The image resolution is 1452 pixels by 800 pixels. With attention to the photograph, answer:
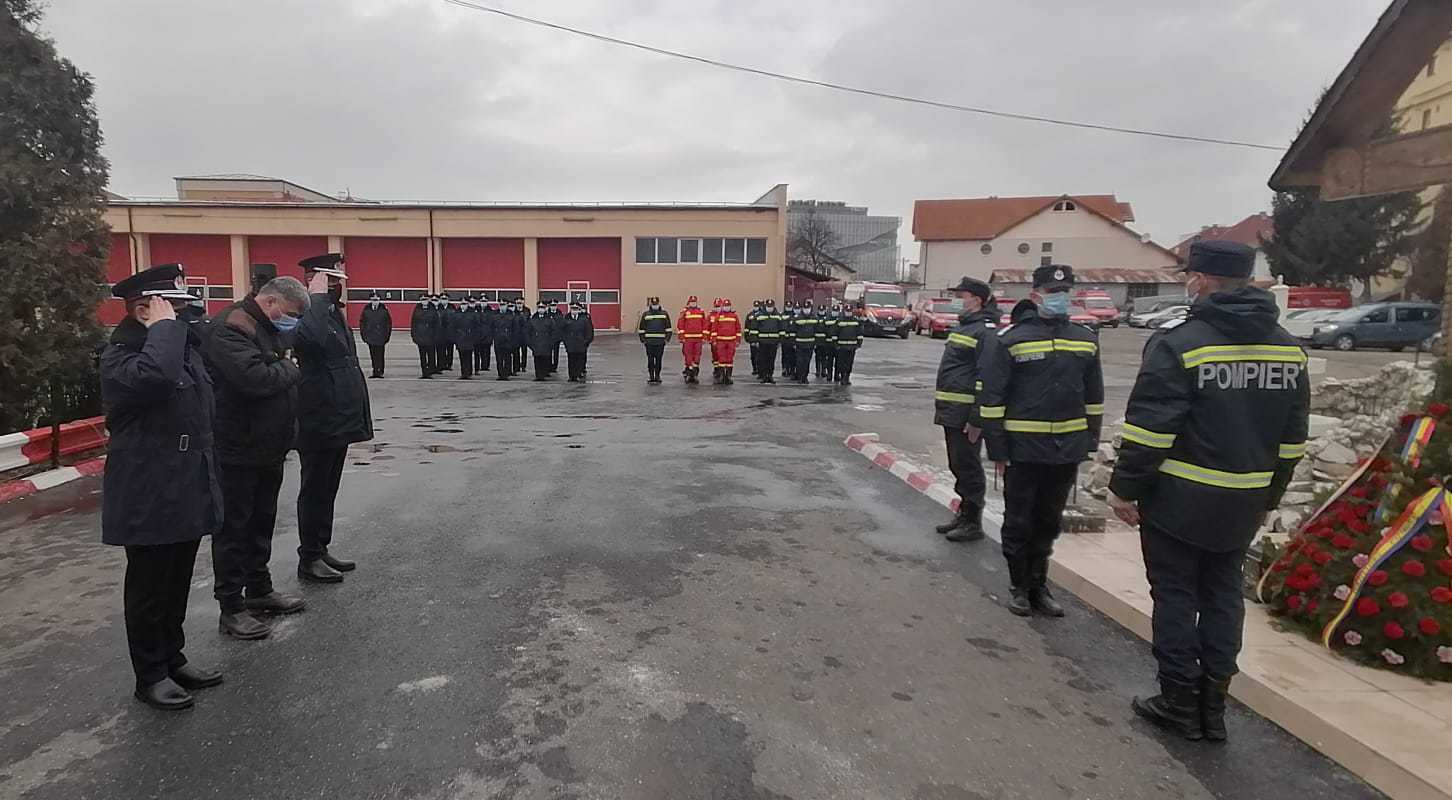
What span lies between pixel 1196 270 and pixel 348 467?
814 cm

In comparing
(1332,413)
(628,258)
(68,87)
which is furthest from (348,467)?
(628,258)

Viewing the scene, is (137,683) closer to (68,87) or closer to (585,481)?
(585,481)

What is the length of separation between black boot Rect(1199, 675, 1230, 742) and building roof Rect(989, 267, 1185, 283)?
58.1 metres

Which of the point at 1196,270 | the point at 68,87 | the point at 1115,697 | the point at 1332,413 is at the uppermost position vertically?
the point at 68,87

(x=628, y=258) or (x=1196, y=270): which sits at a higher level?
(x=628, y=258)

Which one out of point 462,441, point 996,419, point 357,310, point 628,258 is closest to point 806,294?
point 628,258

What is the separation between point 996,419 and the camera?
4.98 metres

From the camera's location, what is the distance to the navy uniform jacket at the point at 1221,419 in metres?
3.45

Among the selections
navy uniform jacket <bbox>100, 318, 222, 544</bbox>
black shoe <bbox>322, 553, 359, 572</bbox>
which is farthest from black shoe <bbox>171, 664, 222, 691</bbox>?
black shoe <bbox>322, 553, 359, 572</bbox>

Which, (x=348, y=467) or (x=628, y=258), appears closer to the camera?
(x=348, y=467)

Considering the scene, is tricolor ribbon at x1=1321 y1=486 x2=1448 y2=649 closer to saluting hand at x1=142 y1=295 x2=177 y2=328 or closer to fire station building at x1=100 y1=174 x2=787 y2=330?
saluting hand at x1=142 y1=295 x2=177 y2=328

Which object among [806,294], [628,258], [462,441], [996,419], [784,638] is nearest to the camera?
[784,638]

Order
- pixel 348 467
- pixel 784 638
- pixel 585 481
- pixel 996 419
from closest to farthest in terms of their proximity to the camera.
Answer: pixel 784 638
pixel 996 419
pixel 585 481
pixel 348 467

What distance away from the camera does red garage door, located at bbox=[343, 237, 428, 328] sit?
36.8 meters
